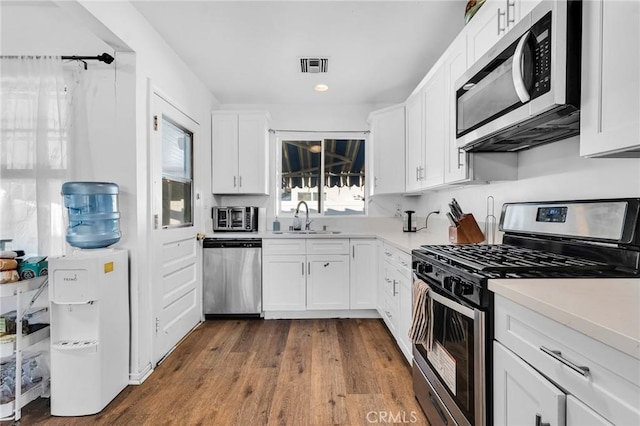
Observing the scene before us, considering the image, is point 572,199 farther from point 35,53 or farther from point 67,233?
point 35,53

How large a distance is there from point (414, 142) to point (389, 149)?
0.50 m

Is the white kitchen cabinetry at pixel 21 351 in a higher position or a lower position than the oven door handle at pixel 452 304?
lower

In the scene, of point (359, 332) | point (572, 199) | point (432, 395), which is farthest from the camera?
point (359, 332)

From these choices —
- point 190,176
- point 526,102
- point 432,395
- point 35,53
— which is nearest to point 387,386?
point 432,395

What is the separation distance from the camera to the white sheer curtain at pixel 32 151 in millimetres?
1979

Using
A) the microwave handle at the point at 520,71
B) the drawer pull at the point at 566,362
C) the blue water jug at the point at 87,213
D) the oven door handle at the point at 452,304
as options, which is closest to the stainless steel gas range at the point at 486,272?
the oven door handle at the point at 452,304

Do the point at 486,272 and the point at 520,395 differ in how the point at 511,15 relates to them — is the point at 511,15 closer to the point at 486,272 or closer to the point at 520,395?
the point at 486,272

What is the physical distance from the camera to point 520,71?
1.27m

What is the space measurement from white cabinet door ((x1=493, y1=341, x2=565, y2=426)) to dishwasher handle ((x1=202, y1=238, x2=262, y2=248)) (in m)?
2.74

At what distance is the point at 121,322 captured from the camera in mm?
2115

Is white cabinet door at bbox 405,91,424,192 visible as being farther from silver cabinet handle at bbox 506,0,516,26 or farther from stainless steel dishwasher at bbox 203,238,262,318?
stainless steel dishwasher at bbox 203,238,262,318

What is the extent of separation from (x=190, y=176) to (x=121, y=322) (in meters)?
1.61

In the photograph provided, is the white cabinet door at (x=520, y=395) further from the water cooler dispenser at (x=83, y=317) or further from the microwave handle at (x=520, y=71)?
the water cooler dispenser at (x=83, y=317)

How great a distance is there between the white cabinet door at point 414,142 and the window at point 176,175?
88.3 inches
